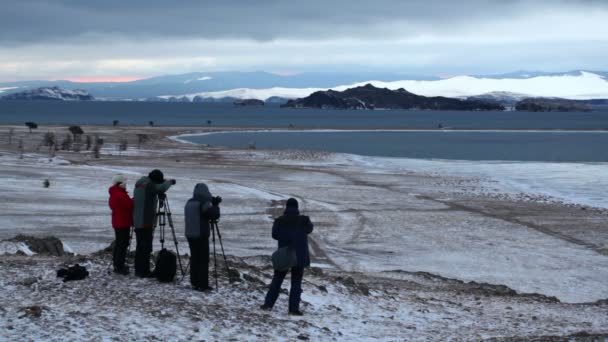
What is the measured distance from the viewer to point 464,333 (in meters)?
11.8

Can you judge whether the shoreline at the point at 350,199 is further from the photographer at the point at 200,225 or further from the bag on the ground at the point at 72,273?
the bag on the ground at the point at 72,273

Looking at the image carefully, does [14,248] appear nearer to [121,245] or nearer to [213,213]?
[121,245]

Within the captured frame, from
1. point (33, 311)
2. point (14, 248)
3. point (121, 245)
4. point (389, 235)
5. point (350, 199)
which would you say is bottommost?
point (389, 235)

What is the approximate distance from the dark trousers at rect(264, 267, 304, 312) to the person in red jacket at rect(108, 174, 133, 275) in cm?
256

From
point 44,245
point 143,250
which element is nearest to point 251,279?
point 143,250

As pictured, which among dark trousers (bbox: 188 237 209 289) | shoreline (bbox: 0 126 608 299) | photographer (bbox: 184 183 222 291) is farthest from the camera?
shoreline (bbox: 0 126 608 299)

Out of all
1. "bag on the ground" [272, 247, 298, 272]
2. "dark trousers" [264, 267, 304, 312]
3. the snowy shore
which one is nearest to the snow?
the snowy shore

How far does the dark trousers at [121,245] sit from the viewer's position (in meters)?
12.9

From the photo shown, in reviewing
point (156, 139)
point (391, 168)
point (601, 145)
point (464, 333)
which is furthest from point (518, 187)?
point (601, 145)

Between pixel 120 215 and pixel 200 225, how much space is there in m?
1.54

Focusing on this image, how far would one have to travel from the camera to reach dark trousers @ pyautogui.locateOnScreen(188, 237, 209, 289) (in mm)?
12312

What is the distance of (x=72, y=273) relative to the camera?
12.5 meters

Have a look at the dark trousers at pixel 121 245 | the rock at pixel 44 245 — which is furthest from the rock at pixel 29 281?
the rock at pixel 44 245

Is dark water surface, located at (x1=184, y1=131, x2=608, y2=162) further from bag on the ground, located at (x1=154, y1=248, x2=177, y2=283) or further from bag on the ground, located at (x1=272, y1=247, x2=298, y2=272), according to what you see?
bag on the ground, located at (x1=272, y1=247, x2=298, y2=272)
